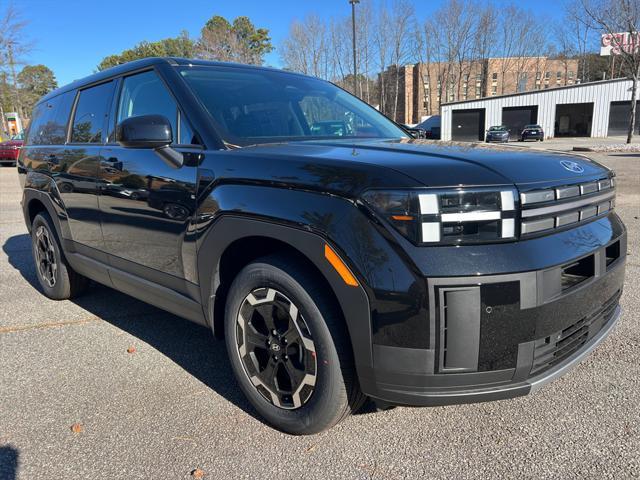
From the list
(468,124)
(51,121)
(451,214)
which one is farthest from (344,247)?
(468,124)

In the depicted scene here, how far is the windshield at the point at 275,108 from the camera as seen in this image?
278cm

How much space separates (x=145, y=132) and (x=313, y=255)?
120cm

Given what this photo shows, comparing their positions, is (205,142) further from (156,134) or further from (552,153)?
(552,153)

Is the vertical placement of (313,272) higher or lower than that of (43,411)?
higher

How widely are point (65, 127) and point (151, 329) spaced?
190 centimetres

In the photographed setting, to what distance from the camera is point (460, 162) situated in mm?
1973

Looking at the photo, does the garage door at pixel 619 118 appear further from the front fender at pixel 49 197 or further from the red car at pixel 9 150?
the front fender at pixel 49 197

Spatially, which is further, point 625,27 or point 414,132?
point 625,27

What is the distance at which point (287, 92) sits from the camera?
3.32 meters

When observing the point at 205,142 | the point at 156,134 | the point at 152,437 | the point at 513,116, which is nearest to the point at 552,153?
the point at 205,142

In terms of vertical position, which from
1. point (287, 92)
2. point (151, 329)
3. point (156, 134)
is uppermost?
point (287, 92)

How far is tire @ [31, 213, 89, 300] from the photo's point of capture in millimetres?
4363

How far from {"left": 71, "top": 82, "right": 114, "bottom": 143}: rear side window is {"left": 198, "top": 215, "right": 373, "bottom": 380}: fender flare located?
5.62ft

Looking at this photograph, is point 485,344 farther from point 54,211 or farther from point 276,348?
point 54,211
